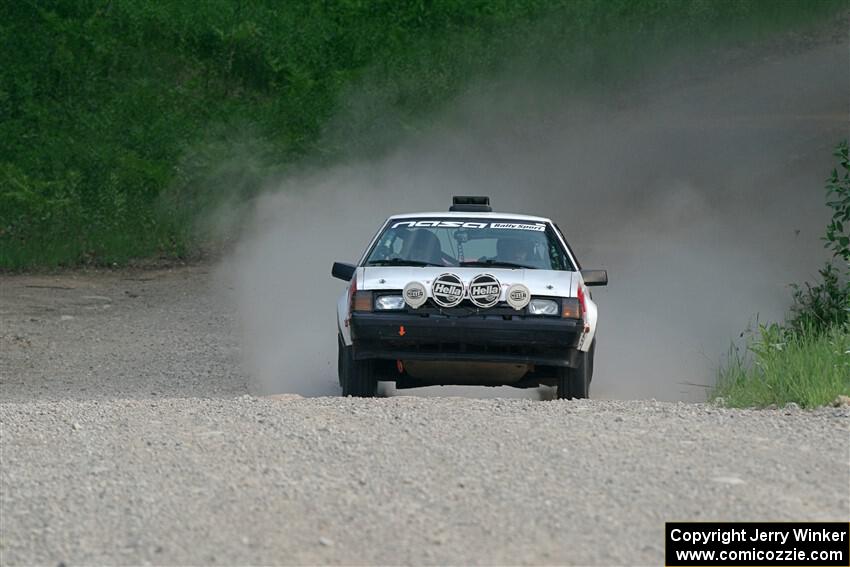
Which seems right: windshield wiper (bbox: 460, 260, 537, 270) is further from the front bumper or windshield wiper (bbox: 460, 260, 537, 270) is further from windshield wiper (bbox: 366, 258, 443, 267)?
the front bumper

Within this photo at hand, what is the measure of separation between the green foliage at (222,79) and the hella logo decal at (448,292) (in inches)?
453

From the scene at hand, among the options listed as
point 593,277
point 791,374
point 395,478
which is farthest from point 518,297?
point 395,478

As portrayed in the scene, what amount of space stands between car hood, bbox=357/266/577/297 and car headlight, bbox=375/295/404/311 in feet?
0.22

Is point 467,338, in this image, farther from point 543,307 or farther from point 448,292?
point 543,307

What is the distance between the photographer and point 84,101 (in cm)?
2586

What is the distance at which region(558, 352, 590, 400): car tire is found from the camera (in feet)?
35.2

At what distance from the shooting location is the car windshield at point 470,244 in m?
11.3

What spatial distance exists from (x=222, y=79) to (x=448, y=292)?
1783cm

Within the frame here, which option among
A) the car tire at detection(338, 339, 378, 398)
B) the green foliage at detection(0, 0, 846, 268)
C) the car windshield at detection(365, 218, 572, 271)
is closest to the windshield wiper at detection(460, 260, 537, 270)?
the car windshield at detection(365, 218, 572, 271)

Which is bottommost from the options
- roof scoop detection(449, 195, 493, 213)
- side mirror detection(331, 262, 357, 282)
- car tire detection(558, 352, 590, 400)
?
car tire detection(558, 352, 590, 400)

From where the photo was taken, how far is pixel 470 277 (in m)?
10.6

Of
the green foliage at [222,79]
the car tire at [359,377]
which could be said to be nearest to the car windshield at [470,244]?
the car tire at [359,377]

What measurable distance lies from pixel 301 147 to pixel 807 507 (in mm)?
18949

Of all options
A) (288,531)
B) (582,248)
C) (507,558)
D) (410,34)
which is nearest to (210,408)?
(288,531)
